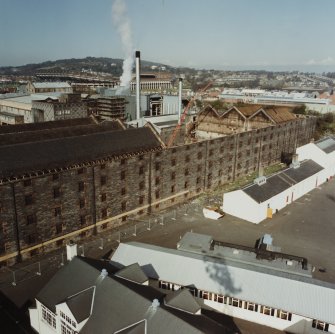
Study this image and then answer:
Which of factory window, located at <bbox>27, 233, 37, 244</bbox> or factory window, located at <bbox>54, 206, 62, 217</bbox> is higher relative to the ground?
factory window, located at <bbox>54, 206, 62, 217</bbox>

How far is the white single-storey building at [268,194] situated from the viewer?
51188 millimetres

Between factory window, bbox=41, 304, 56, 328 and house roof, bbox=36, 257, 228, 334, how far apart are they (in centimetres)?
62

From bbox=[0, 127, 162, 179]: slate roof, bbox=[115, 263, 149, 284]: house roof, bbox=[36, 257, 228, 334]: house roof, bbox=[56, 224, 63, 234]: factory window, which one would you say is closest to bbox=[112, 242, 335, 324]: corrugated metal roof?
bbox=[115, 263, 149, 284]: house roof

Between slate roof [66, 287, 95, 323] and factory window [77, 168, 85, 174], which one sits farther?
factory window [77, 168, 85, 174]

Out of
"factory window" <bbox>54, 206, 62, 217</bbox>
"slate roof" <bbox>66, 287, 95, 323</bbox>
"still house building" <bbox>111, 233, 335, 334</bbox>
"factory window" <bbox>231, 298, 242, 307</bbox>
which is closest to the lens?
"slate roof" <bbox>66, 287, 95, 323</bbox>

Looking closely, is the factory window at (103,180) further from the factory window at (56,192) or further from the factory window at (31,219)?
the factory window at (31,219)

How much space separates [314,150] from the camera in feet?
247

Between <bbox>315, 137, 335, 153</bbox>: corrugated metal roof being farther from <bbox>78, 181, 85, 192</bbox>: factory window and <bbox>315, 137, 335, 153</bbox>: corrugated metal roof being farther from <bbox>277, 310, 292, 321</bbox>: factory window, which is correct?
<bbox>277, 310, 292, 321</bbox>: factory window

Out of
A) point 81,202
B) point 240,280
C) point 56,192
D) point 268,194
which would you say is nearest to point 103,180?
point 81,202

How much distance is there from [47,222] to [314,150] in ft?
186

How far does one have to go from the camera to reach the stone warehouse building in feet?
125

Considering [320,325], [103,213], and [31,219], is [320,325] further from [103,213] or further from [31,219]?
[31,219]

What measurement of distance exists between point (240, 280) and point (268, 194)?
25.3m

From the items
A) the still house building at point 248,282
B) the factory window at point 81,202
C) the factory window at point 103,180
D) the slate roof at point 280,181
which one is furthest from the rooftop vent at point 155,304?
the slate roof at point 280,181
